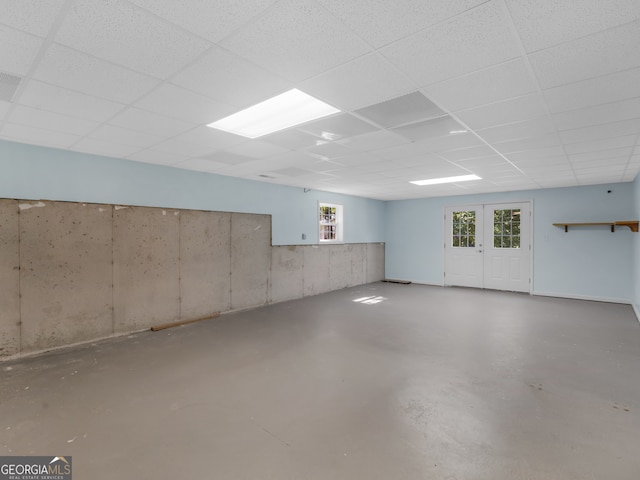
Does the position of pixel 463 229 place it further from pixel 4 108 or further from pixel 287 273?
pixel 4 108

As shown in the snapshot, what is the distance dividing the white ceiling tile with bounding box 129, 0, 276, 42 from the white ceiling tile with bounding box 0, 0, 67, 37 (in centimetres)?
42

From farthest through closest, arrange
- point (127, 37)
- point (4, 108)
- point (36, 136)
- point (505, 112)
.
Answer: point (36, 136) < point (505, 112) < point (4, 108) < point (127, 37)

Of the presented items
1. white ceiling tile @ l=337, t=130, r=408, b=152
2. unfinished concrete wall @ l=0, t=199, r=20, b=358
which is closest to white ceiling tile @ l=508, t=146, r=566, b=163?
white ceiling tile @ l=337, t=130, r=408, b=152

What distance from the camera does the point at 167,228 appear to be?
476 centimetres

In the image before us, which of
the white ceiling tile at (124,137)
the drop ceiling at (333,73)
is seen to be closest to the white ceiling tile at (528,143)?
the drop ceiling at (333,73)

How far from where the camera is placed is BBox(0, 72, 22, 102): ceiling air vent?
7.01 ft

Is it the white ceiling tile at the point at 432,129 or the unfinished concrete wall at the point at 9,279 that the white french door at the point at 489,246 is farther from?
the unfinished concrete wall at the point at 9,279

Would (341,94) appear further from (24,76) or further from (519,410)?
(519,410)

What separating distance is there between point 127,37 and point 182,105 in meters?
0.88

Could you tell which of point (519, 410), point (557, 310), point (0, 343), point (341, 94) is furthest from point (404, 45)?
point (557, 310)

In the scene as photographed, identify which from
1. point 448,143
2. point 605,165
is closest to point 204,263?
point 448,143

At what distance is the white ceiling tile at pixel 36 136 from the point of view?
3090mm

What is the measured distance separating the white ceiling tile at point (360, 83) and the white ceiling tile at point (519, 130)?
54.7 inches

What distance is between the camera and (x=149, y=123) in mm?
2998
